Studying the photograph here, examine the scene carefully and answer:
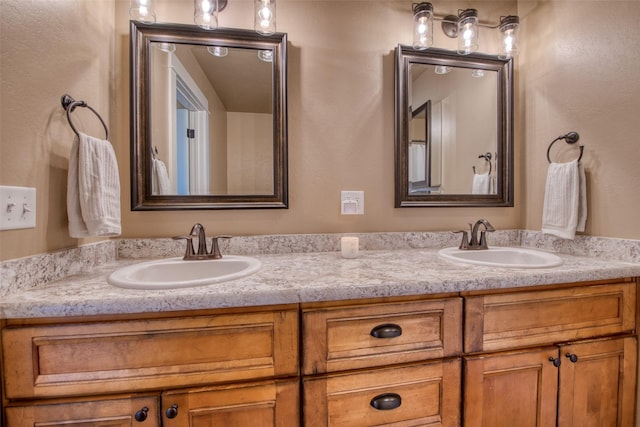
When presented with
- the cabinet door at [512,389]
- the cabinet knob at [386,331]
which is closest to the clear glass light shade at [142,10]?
the cabinet knob at [386,331]

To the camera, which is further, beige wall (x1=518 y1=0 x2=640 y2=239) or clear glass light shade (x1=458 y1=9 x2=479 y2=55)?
clear glass light shade (x1=458 y1=9 x2=479 y2=55)

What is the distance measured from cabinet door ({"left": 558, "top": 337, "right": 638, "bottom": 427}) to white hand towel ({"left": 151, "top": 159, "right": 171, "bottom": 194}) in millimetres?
1629

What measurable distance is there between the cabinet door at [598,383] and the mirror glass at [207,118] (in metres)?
1.24

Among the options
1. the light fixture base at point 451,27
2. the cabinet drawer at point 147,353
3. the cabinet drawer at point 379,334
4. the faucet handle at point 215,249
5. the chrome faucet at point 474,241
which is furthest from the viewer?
the light fixture base at point 451,27

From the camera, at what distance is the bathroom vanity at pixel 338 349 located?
2.32ft

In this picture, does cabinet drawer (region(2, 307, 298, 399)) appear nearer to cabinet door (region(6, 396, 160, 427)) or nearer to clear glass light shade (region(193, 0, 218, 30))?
cabinet door (region(6, 396, 160, 427))

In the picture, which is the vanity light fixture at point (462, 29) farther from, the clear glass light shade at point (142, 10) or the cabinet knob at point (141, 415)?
the cabinet knob at point (141, 415)

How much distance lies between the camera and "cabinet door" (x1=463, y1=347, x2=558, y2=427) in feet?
2.96

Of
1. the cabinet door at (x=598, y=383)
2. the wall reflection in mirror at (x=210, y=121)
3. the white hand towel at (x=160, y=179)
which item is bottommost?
the cabinet door at (x=598, y=383)

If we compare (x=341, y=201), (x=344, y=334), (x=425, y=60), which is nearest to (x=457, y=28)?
(x=425, y=60)

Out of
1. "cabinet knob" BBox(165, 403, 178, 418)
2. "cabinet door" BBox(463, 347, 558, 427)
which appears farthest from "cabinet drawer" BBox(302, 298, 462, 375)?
"cabinet knob" BBox(165, 403, 178, 418)

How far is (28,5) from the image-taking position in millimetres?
808

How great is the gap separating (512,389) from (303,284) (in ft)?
2.53

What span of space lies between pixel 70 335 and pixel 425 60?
69.1 inches
